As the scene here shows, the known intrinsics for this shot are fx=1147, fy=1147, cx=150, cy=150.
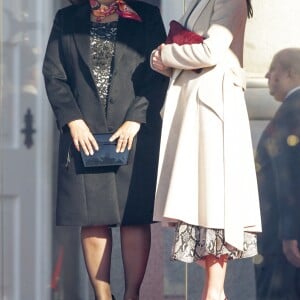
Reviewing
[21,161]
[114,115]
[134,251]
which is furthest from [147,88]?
[21,161]

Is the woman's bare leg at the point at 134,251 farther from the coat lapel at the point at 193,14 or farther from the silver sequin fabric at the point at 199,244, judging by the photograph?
the coat lapel at the point at 193,14

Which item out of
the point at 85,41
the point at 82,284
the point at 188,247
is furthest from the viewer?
the point at 82,284

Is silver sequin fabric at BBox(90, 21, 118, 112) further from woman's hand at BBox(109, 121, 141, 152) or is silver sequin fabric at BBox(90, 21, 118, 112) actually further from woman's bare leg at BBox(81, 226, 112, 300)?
woman's bare leg at BBox(81, 226, 112, 300)

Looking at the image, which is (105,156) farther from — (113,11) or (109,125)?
(113,11)

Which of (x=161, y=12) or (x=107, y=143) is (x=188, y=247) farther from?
(x=161, y=12)

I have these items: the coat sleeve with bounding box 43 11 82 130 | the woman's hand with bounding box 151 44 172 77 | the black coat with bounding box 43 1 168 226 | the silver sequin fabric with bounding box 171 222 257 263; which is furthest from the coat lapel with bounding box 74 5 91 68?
the silver sequin fabric with bounding box 171 222 257 263

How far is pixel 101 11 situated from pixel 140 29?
0.21 meters

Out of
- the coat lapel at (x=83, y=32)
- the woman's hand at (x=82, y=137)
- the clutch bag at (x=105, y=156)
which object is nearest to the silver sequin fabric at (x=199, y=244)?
the clutch bag at (x=105, y=156)

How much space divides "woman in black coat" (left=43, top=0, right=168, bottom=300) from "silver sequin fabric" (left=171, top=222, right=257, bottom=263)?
1.34ft

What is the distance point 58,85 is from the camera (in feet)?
18.6

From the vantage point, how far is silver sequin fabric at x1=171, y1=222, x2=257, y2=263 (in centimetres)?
520

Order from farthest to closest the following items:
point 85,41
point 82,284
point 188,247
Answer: point 82,284 → point 85,41 → point 188,247

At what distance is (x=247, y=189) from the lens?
5.29 m

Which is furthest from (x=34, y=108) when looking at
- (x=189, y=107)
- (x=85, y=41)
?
(x=189, y=107)
